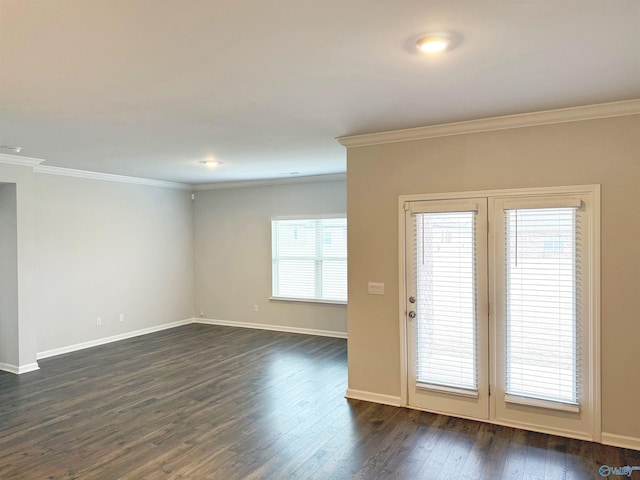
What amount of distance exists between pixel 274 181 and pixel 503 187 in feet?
15.2

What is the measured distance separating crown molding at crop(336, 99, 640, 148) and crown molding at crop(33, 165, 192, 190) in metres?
4.25

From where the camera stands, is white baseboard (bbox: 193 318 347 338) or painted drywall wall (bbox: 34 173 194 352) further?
white baseboard (bbox: 193 318 347 338)

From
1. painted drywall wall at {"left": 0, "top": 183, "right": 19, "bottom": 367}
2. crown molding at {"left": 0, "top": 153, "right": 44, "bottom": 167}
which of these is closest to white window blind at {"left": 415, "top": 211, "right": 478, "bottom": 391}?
crown molding at {"left": 0, "top": 153, "right": 44, "bottom": 167}

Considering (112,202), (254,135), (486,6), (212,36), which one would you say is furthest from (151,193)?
(486,6)

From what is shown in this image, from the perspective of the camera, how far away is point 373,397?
4297 mm

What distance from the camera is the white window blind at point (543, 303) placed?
3.46 metres

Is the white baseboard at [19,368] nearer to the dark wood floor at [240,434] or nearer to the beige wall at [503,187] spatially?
the dark wood floor at [240,434]

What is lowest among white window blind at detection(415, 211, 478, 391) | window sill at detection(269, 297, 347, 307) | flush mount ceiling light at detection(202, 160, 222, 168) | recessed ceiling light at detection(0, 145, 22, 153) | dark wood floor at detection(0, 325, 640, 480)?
dark wood floor at detection(0, 325, 640, 480)

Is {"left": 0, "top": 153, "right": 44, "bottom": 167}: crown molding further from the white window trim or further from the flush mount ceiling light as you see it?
the white window trim

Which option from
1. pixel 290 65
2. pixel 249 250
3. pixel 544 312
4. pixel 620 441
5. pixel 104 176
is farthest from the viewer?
pixel 249 250

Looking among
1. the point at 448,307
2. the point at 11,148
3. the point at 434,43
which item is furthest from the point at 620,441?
the point at 11,148

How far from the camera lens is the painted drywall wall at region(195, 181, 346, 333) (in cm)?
732

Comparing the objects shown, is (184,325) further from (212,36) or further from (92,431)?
(212,36)

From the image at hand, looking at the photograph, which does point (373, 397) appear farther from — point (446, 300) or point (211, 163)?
point (211, 163)
